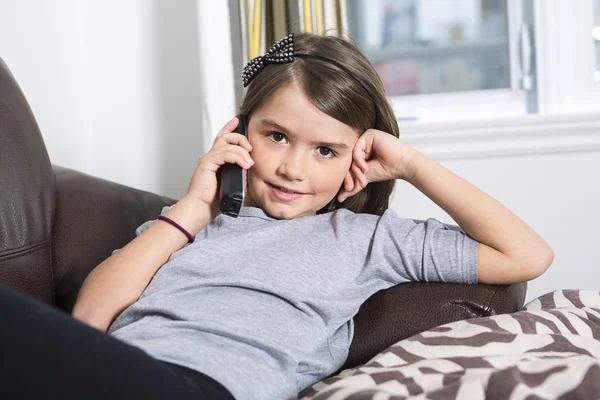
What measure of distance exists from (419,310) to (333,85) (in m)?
0.44

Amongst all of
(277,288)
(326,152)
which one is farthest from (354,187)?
(277,288)

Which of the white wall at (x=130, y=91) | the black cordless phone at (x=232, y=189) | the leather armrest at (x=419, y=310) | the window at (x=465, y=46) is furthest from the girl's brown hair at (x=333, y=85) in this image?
the white wall at (x=130, y=91)

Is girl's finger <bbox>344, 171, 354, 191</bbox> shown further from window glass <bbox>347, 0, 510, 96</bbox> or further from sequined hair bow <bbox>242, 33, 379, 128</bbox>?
window glass <bbox>347, 0, 510, 96</bbox>

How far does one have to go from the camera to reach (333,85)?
132 centimetres

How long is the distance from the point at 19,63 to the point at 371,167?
3.71ft

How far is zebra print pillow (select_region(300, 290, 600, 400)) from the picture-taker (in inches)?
32.9

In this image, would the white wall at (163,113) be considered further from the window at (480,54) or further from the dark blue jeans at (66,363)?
the dark blue jeans at (66,363)

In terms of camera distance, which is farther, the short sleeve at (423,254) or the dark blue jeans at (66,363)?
the short sleeve at (423,254)

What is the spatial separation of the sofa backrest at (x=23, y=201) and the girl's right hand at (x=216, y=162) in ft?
0.96

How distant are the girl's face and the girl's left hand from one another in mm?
23

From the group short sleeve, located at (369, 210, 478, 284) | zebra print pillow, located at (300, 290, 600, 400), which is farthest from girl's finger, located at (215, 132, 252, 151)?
zebra print pillow, located at (300, 290, 600, 400)

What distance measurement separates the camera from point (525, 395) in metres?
0.81

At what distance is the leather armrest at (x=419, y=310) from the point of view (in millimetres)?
1233

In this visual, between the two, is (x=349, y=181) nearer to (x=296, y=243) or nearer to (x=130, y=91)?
(x=296, y=243)
